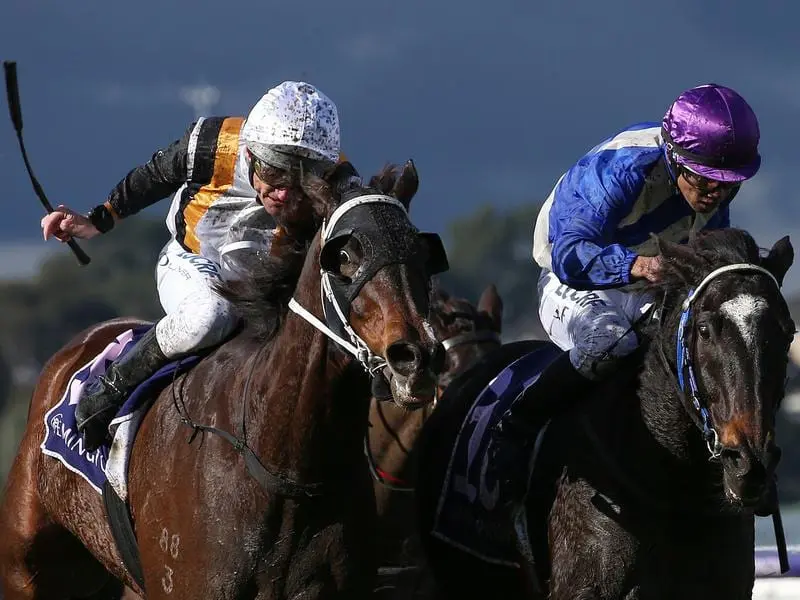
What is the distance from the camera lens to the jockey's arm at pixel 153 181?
5.78 m

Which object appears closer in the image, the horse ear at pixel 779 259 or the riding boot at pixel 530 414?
the horse ear at pixel 779 259

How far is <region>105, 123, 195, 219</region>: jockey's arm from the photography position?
5.78 m

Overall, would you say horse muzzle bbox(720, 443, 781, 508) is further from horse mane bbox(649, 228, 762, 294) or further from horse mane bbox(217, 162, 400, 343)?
horse mane bbox(217, 162, 400, 343)

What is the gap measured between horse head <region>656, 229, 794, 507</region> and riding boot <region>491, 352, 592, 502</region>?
495mm

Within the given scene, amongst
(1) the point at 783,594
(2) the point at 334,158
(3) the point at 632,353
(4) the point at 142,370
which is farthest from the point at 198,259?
(1) the point at 783,594

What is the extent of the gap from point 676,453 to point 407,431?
3.20m

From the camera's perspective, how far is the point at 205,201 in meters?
5.79

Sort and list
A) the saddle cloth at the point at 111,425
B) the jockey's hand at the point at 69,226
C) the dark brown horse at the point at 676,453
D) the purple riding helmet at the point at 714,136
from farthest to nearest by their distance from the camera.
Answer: the jockey's hand at the point at 69,226, the saddle cloth at the point at 111,425, the purple riding helmet at the point at 714,136, the dark brown horse at the point at 676,453

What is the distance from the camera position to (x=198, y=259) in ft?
18.7

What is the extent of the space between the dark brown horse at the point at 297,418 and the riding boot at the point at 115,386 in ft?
0.65

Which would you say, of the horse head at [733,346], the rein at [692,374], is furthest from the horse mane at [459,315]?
the horse head at [733,346]

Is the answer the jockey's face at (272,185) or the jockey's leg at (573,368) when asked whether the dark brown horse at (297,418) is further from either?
the jockey's leg at (573,368)

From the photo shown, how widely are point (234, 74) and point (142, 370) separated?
12769 mm

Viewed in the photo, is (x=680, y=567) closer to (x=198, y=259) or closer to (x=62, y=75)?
(x=198, y=259)
